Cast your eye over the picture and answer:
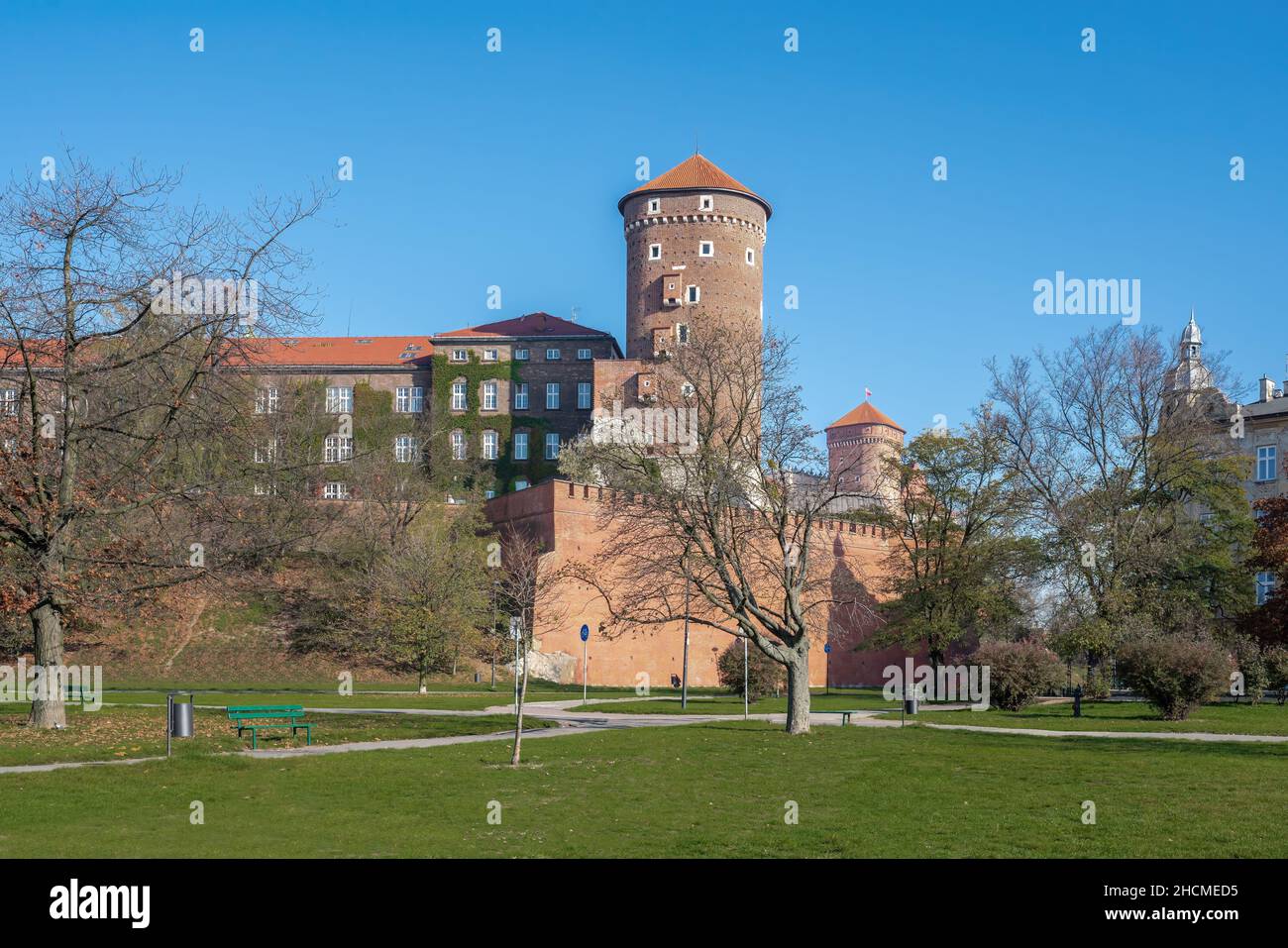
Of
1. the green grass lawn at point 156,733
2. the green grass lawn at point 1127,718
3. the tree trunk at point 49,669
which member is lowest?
the green grass lawn at point 1127,718

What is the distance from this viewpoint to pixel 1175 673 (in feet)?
92.1

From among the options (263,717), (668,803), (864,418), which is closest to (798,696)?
(263,717)

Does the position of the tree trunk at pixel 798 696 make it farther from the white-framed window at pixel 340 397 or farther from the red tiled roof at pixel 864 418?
the red tiled roof at pixel 864 418

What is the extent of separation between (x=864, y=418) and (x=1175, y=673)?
8676 centimetres

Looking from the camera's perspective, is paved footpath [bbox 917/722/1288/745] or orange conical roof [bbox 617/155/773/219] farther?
orange conical roof [bbox 617/155/773/219]

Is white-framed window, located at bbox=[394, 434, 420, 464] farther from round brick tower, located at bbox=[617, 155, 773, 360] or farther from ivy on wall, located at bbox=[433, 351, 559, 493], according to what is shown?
round brick tower, located at bbox=[617, 155, 773, 360]

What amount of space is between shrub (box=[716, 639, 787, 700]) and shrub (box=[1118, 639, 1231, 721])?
11.6m

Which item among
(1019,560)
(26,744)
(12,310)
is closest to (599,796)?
(26,744)

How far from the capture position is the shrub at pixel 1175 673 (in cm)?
2783

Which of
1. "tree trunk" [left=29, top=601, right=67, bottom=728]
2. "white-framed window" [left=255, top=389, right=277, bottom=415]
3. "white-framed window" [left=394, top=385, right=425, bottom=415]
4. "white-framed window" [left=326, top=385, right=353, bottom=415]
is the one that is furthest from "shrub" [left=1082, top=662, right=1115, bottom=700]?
"white-framed window" [left=326, top=385, right=353, bottom=415]

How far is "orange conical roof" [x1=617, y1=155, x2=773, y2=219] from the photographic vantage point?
7431 centimetres

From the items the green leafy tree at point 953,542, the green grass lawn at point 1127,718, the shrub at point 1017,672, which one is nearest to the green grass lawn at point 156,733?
Answer: the green grass lawn at point 1127,718

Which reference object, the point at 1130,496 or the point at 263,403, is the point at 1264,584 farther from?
the point at 263,403

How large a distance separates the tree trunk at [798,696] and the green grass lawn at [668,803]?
3558 millimetres
